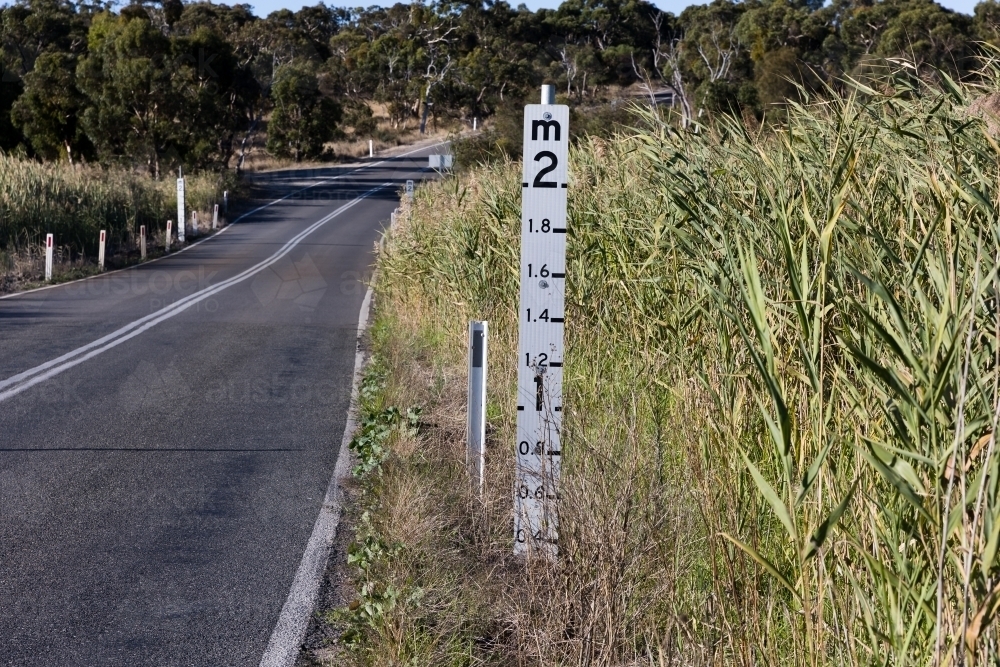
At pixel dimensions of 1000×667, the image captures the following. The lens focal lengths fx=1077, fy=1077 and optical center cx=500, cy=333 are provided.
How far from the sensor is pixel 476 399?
6.06 m

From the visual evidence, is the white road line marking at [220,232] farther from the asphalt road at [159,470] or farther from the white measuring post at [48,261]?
A: the asphalt road at [159,470]

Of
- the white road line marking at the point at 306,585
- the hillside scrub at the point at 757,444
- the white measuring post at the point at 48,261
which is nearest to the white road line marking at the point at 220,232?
the white measuring post at the point at 48,261

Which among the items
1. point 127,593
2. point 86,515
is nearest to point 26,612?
point 127,593

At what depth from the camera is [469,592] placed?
14.8 feet

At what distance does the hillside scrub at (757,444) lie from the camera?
257cm

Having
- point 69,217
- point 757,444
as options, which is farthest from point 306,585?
point 69,217

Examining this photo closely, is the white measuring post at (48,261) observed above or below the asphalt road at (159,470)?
above

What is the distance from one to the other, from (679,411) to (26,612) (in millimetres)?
2980

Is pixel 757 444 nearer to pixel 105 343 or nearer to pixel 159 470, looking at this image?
pixel 159 470

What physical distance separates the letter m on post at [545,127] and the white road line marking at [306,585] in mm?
2287

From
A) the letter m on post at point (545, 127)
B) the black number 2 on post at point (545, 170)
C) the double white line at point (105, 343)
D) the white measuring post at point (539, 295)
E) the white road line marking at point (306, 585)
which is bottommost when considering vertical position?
the white road line marking at point (306, 585)

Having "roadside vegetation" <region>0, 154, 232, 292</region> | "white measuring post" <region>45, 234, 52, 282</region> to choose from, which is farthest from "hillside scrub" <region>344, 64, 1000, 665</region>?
"roadside vegetation" <region>0, 154, 232, 292</region>

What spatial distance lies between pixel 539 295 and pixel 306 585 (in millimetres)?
1743

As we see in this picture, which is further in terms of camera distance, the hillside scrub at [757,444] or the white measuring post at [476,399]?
the white measuring post at [476,399]
